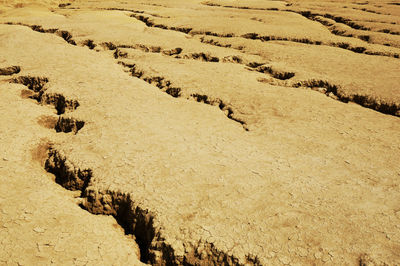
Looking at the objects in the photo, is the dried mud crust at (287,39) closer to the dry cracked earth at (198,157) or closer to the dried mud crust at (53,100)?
the dry cracked earth at (198,157)

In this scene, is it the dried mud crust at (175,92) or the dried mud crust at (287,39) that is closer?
the dried mud crust at (175,92)

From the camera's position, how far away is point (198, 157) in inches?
90.7

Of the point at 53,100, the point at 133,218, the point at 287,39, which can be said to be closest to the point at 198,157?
the point at 133,218

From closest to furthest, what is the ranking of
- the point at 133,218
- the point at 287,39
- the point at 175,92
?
the point at 133,218, the point at 175,92, the point at 287,39

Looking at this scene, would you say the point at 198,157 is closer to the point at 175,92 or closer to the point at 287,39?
the point at 175,92

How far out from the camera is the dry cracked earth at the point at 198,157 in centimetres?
Answer: 164

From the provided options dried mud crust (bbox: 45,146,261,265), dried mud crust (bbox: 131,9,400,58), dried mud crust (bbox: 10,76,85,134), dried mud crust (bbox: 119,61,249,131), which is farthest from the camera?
dried mud crust (bbox: 131,9,400,58)

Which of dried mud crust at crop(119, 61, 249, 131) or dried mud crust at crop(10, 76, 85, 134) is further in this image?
dried mud crust at crop(119, 61, 249, 131)

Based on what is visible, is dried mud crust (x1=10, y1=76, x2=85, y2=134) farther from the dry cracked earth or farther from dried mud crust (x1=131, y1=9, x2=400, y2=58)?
dried mud crust (x1=131, y1=9, x2=400, y2=58)

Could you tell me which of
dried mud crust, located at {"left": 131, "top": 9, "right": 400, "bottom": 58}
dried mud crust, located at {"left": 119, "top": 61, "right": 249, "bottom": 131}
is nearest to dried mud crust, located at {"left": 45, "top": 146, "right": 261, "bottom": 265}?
dried mud crust, located at {"left": 119, "top": 61, "right": 249, "bottom": 131}

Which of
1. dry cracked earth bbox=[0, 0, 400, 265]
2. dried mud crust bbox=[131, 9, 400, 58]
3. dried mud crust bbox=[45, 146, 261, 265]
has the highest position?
dried mud crust bbox=[131, 9, 400, 58]

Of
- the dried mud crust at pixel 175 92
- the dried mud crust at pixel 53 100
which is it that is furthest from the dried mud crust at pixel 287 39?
the dried mud crust at pixel 53 100

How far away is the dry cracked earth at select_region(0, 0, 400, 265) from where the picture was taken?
1641 mm

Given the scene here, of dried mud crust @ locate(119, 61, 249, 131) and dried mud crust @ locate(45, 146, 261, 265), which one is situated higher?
dried mud crust @ locate(119, 61, 249, 131)
